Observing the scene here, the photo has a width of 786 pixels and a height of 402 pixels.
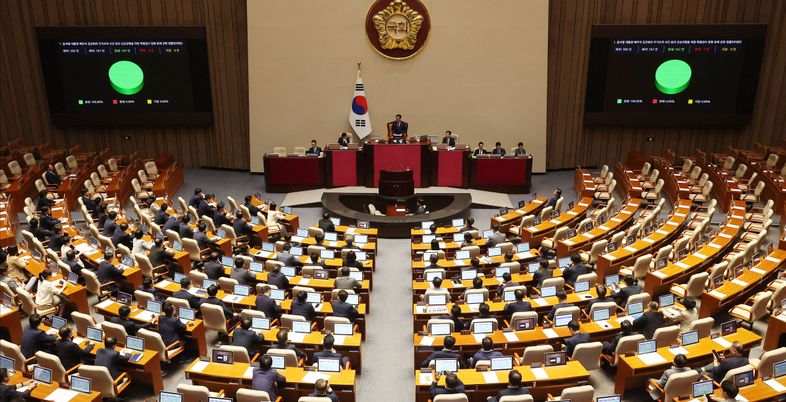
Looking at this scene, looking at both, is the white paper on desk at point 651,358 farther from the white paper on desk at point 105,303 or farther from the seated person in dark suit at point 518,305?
the white paper on desk at point 105,303

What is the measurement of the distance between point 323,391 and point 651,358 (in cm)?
463

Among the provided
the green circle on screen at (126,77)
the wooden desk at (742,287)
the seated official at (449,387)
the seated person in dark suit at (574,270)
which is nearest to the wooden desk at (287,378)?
the seated official at (449,387)

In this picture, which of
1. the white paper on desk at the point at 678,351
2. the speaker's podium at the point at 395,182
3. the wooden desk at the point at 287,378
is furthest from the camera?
the speaker's podium at the point at 395,182

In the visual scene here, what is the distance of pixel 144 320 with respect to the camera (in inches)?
411

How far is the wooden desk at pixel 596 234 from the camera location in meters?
14.1

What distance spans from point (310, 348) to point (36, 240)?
734 cm

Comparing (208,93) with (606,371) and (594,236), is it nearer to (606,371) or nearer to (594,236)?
(594,236)

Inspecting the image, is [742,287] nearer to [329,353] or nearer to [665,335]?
[665,335]

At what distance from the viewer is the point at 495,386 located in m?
8.64

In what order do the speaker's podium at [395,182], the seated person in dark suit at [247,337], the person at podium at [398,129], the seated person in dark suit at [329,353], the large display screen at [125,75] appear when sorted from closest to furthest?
1. the seated person in dark suit at [329,353]
2. the seated person in dark suit at [247,337]
3. the speaker's podium at [395,182]
4. the person at podium at [398,129]
5. the large display screen at [125,75]

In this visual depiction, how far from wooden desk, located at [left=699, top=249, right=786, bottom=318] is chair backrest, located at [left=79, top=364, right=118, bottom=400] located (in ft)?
31.0

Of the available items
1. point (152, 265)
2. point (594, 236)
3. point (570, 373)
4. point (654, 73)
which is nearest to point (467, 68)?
point (654, 73)

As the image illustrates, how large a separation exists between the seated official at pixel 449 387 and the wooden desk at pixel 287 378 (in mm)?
1133

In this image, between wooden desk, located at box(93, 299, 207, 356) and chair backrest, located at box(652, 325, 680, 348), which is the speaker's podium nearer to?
wooden desk, located at box(93, 299, 207, 356)
